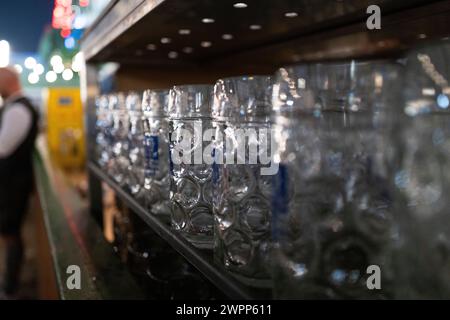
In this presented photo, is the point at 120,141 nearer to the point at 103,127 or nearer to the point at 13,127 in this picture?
the point at 103,127

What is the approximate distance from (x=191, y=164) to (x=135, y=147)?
50 centimetres

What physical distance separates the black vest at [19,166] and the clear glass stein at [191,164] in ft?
10.2

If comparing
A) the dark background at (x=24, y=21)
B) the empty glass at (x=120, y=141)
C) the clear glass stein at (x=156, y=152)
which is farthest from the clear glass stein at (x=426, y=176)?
the dark background at (x=24, y=21)

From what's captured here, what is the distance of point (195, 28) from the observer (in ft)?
4.55

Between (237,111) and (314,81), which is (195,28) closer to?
(237,111)

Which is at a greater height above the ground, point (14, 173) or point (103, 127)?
point (103, 127)

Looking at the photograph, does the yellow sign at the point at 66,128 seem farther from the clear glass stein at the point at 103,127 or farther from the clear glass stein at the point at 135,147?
the clear glass stein at the point at 135,147

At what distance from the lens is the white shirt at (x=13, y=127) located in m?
3.63

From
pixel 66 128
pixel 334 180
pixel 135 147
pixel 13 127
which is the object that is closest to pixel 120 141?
pixel 135 147

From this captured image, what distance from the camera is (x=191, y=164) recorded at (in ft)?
3.18
